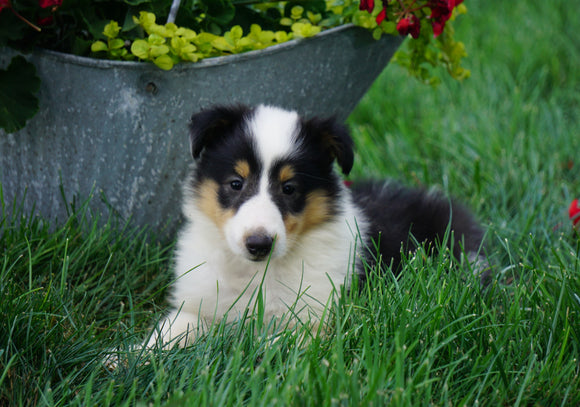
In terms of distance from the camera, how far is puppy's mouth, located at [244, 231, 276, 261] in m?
2.52

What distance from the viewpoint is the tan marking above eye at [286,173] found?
2.70 meters

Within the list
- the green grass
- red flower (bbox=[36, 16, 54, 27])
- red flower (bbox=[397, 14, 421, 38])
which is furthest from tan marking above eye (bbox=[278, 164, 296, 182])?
red flower (bbox=[36, 16, 54, 27])

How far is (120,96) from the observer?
10.0 feet

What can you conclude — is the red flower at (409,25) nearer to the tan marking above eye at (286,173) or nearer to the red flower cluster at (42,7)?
the tan marking above eye at (286,173)

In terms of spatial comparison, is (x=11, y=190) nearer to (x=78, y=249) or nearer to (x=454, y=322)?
(x=78, y=249)

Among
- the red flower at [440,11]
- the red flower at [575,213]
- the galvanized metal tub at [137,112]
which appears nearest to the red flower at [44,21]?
the galvanized metal tub at [137,112]

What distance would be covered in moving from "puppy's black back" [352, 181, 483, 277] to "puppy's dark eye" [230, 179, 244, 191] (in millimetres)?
677

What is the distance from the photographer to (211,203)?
285 centimetres

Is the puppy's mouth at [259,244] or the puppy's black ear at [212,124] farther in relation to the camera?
the puppy's black ear at [212,124]

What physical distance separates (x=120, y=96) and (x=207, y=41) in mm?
458

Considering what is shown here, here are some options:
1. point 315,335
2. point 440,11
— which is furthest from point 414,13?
point 315,335

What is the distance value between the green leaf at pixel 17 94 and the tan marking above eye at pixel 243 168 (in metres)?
0.94

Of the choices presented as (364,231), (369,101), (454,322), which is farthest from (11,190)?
(369,101)

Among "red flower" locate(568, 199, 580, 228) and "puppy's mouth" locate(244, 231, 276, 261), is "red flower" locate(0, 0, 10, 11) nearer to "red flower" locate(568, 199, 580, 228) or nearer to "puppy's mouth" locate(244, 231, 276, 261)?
"puppy's mouth" locate(244, 231, 276, 261)
